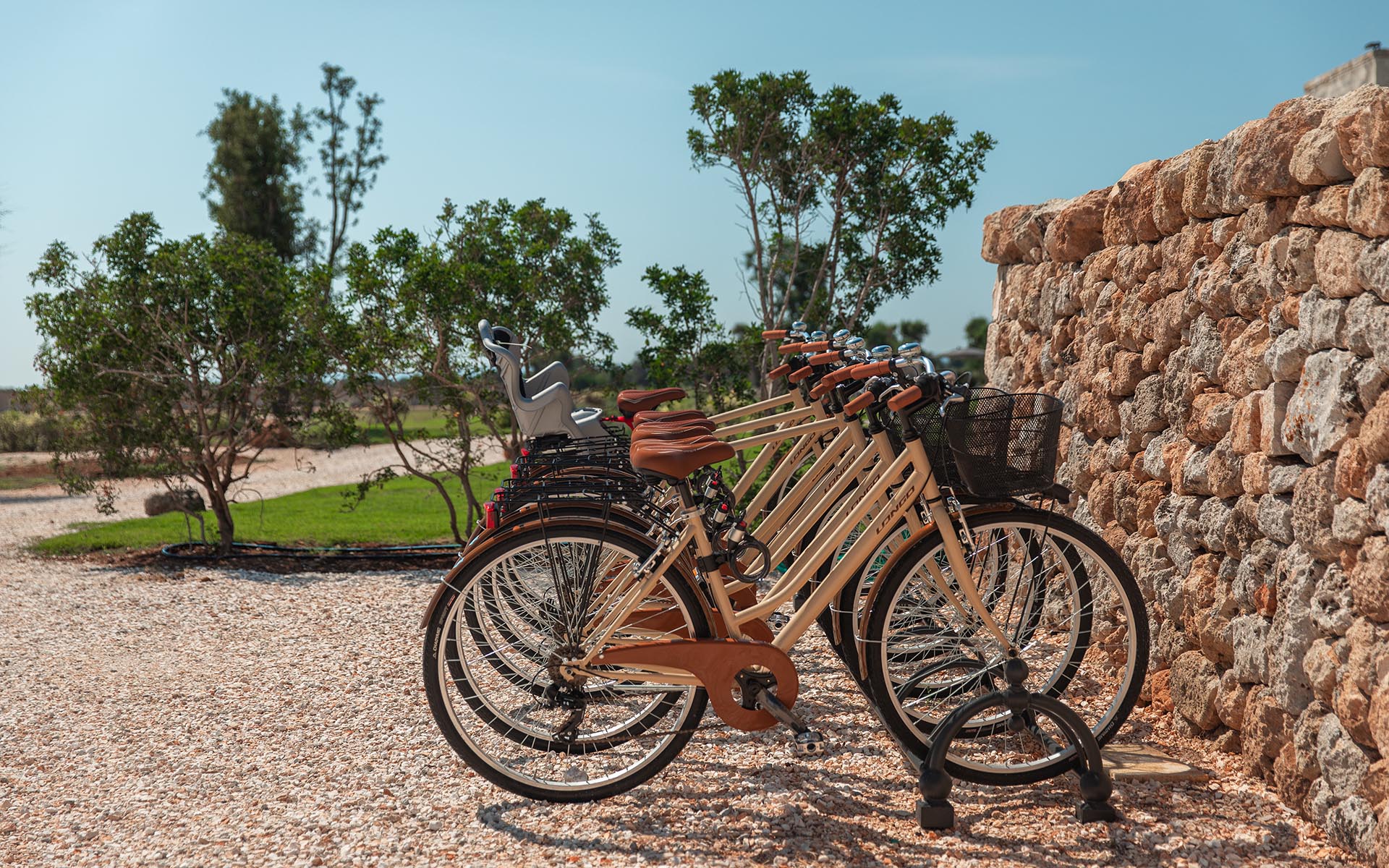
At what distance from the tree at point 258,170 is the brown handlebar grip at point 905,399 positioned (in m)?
23.4

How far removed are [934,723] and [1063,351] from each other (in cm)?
202

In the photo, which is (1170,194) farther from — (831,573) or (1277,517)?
(831,573)

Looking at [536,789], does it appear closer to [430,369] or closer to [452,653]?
[452,653]

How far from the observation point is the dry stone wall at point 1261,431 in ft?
8.41

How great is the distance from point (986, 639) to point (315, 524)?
27.0 ft

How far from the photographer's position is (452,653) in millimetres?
3152

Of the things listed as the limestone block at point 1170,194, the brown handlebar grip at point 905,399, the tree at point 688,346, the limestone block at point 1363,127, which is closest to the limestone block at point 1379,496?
the limestone block at point 1363,127

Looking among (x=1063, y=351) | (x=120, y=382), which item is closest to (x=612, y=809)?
(x=1063, y=351)

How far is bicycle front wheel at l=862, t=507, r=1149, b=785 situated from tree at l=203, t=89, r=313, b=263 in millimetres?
23283

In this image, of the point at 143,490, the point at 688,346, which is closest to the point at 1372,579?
the point at 688,346

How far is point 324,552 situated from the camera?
314 inches

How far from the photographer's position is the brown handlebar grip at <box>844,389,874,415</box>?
2.96 metres

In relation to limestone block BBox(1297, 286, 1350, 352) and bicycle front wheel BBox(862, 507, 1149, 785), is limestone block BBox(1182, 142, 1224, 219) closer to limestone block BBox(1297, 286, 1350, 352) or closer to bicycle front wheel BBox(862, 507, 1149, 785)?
limestone block BBox(1297, 286, 1350, 352)

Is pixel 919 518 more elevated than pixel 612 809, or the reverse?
pixel 919 518
